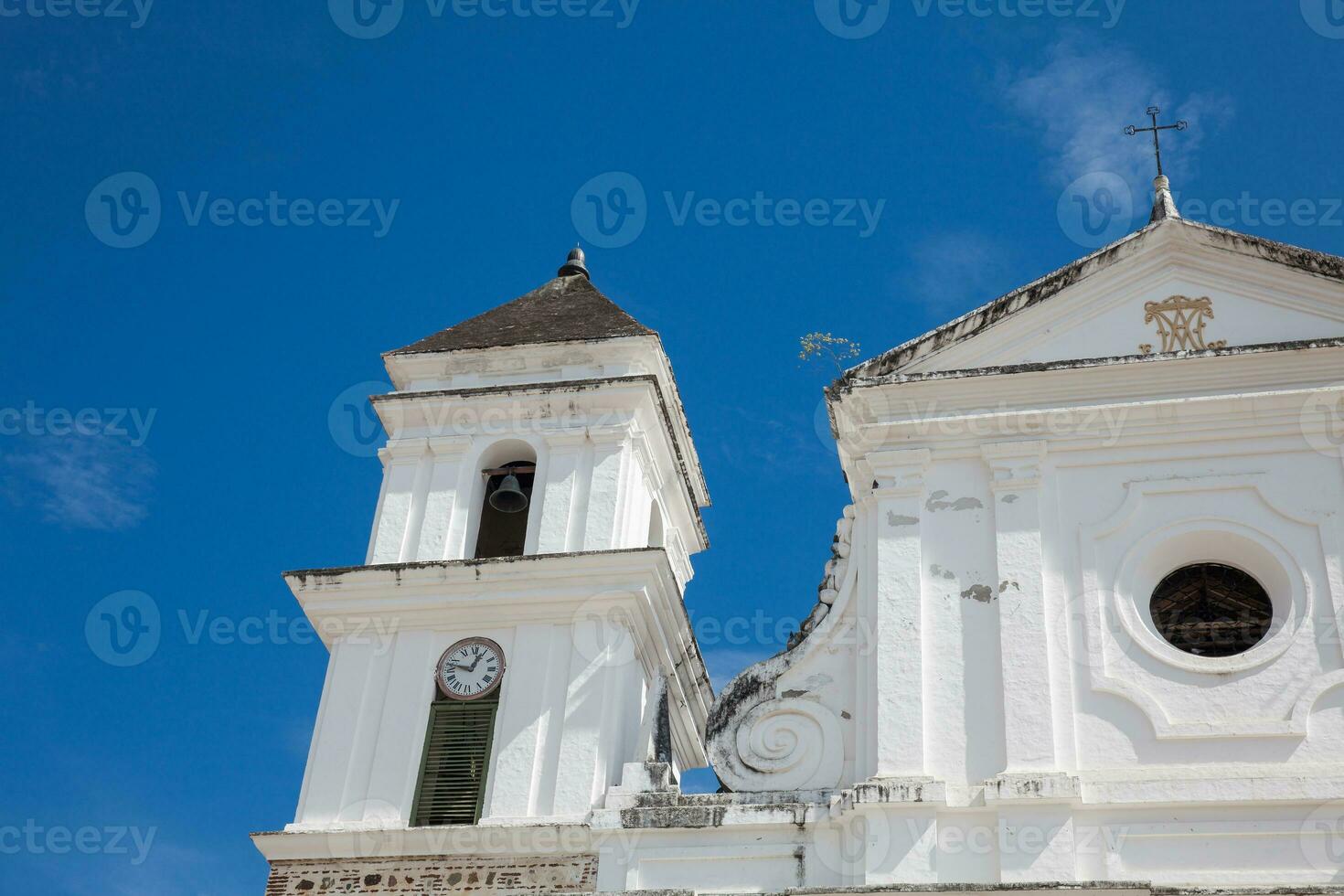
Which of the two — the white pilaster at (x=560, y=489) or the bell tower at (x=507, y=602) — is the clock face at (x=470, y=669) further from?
the white pilaster at (x=560, y=489)

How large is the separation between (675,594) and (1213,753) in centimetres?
491

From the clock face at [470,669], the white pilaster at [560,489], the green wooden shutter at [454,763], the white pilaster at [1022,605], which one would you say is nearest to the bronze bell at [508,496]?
the white pilaster at [560,489]

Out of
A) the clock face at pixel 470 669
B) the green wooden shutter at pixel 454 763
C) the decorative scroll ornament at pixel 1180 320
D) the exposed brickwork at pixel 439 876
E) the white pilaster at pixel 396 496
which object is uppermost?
the decorative scroll ornament at pixel 1180 320

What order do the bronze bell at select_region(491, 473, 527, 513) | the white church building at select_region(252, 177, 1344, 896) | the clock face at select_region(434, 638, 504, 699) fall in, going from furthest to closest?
1. the bronze bell at select_region(491, 473, 527, 513)
2. the clock face at select_region(434, 638, 504, 699)
3. the white church building at select_region(252, 177, 1344, 896)

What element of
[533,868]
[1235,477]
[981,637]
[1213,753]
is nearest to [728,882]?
[533,868]

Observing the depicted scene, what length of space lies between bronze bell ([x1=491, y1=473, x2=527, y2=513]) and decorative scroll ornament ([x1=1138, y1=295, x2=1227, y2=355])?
5631 millimetres

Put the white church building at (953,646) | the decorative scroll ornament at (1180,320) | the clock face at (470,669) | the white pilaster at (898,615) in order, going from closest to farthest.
Result: the white church building at (953,646) → the white pilaster at (898,615) → the decorative scroll ornament at (1180,320) → the clock face at (470,669)

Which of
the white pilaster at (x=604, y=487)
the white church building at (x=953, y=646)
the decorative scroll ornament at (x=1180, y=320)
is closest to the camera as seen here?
the white church building at (x=953, y=646)

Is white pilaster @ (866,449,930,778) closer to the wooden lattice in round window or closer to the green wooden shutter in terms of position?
the wooden lattice in round window

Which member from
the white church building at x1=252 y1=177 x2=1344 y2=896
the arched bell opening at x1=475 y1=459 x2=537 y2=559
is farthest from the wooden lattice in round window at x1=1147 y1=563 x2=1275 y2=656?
the arched bell opening at x1=475 y1=459 x2=537 y2=559

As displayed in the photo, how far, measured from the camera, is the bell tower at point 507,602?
14469 millimetres

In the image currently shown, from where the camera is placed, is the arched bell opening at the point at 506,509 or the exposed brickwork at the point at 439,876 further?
the arched bell opening at the point at 506,509

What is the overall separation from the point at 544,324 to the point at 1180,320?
6245 millimetres

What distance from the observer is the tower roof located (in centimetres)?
1731
